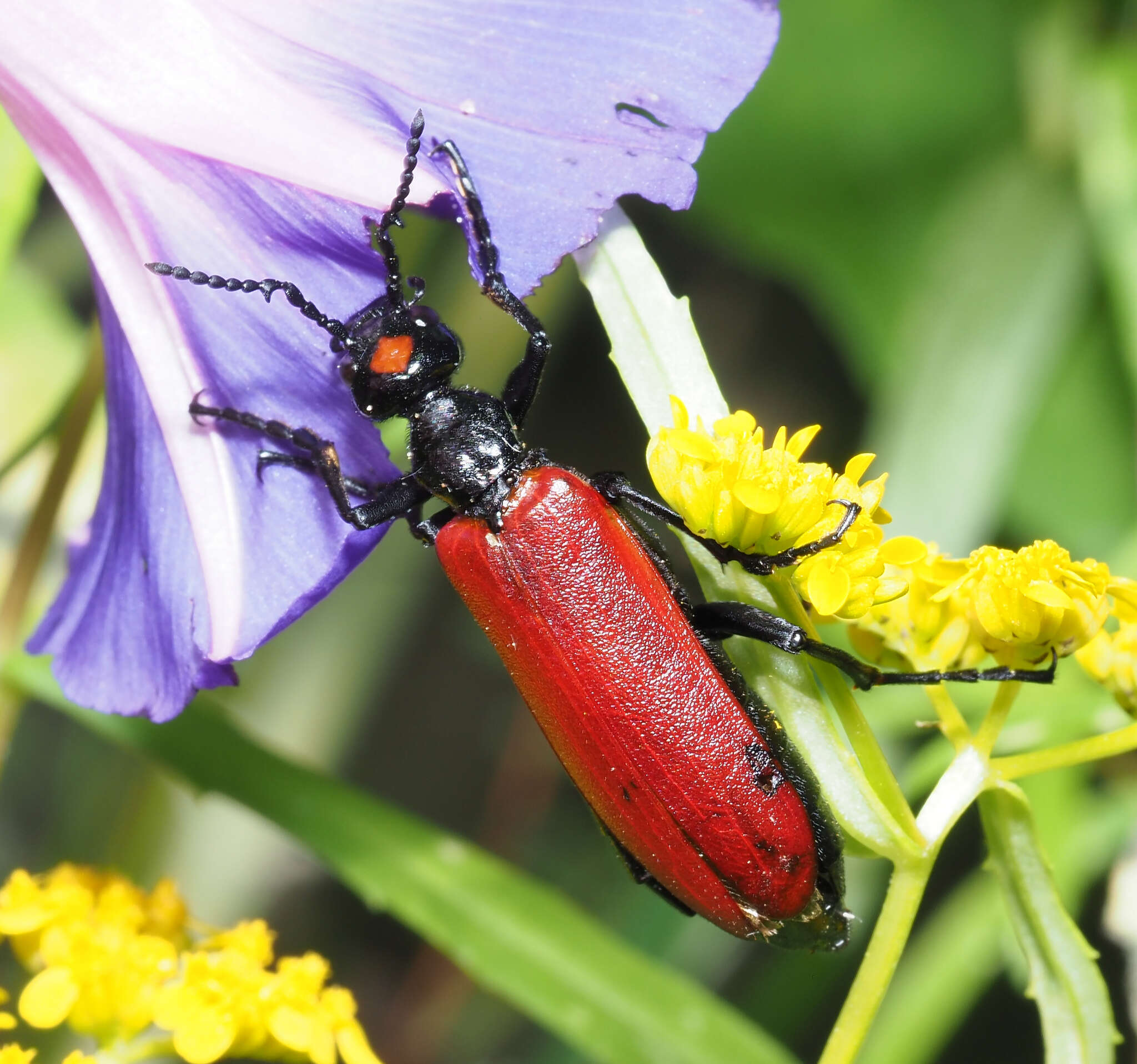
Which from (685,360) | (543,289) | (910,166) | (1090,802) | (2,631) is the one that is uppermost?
(910,166)

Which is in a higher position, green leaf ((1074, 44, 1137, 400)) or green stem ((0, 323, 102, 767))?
green leaf ((1074, 44, 1137, 400))

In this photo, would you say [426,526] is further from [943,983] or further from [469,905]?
[943,983]

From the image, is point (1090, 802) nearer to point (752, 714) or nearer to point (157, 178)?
point (752, 714)

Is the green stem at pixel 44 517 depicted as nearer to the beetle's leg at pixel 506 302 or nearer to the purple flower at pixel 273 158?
the purple flower at pixel 273 158

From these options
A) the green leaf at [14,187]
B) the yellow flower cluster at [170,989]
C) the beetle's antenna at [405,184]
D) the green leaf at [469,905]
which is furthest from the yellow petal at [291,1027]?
the green leaf at [14,187]

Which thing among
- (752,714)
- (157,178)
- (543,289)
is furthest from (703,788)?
(543,289)

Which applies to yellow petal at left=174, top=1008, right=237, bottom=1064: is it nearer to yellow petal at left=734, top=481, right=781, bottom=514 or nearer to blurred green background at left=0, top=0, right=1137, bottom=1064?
yellow petal at left=734, top=481, right=781, bottom=514

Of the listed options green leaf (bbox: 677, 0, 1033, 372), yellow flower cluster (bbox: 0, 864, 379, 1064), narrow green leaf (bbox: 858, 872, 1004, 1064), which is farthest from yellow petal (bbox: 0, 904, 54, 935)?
green leaf (bbox: 677, 0, 1033, 372)
